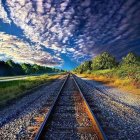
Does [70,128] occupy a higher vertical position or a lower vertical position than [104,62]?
lower

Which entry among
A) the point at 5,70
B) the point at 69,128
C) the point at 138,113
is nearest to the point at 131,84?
the point at 138,113

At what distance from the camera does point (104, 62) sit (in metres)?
104

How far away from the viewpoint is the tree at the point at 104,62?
98594 millimetres

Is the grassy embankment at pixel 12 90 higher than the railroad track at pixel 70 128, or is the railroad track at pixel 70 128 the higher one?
the grassy embankment at pixel 12 90

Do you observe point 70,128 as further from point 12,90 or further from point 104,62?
point 104,62

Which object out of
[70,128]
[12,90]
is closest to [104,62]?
[12,90]

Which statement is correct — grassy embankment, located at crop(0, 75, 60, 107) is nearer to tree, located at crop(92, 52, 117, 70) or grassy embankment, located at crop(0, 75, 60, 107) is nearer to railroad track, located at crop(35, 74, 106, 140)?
railroad track, located at crop(35, 74, 106, 140)

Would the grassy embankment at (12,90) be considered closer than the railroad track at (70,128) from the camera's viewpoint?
No

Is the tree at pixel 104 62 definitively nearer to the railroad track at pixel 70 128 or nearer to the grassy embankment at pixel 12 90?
the grassy embankment at pixel 12 90

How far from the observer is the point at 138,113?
32.1ft

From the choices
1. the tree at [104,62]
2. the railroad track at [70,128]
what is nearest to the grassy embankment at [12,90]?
the railroad track at [70,128]

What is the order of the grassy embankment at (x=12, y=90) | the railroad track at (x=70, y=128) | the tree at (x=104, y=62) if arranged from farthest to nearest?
the tree at (x=104, y=62) < the grassy embankment at (x=12, y=90) < the railroad track at (x=70, y=128)

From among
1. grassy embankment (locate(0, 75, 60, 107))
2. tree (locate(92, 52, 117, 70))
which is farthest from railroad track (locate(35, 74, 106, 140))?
tree (locate(92, 52, 117, 70))

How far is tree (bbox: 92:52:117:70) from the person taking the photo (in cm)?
9859
